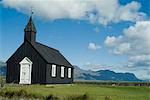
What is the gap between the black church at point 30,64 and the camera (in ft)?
164

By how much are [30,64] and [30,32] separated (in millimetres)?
5395

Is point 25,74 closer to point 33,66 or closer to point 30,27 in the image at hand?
point 33,66

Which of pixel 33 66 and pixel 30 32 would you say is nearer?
pixel 33 66

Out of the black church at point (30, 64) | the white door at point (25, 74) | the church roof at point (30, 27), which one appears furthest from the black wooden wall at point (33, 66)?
the church roof at point (30, 27)

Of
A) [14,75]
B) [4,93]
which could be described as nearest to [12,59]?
[14,75]

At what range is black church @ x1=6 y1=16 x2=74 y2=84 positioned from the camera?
164 feet

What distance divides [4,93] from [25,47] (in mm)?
26672

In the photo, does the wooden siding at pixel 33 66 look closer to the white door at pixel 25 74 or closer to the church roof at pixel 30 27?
the white door at pixel 25 74

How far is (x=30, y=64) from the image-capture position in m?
50.7

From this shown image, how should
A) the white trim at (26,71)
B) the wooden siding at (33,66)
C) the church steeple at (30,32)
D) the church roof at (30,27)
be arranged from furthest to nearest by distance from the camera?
the church roof at (30,27)
the church steeple at (30,32)
the white trim at (26,71)
the wooden siding at (33,66)

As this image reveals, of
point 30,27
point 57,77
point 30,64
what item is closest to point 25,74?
point 30,64

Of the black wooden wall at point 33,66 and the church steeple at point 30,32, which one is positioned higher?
the church steeple at point 30,32

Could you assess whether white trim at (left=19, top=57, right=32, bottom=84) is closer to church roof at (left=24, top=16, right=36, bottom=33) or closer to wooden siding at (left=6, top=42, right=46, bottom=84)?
wooden siding at (left=6, top=42, right=46, bottom=84)

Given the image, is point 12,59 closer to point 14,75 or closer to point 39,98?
point 14,75
